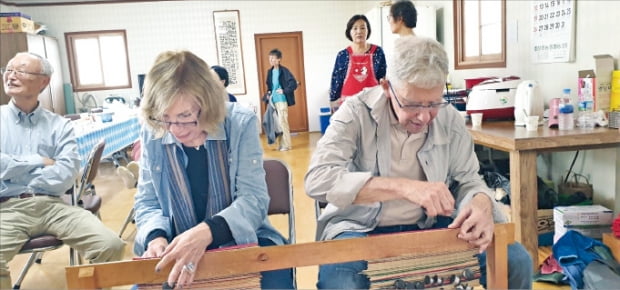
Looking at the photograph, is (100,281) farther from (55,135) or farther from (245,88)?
(245,88)

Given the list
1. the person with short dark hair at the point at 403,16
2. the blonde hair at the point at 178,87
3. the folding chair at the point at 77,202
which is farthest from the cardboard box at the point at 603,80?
the folding chair at the point at 77,202

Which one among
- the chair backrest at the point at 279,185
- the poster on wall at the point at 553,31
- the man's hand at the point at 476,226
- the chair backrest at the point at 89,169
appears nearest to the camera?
the man's hand at the point at 476,226

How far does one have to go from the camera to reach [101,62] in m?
8.30

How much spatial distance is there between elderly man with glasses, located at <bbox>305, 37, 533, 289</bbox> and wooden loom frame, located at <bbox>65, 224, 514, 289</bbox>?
0.54 ft

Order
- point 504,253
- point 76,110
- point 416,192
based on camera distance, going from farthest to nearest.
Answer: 1. point 76,110
2. point 416,192
3. point 504,253

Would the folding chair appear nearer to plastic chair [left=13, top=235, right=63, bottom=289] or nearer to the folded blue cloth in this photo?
plastic chair [left=13, top=235, right=63, bottom=289]

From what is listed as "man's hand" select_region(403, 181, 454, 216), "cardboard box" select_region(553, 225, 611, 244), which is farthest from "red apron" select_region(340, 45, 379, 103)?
"man's hand" select_region(403, 181, 454, 216)

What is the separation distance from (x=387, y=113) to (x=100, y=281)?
3.04 ft

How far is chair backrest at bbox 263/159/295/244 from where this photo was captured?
5.69ft

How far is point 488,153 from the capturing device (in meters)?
3.61

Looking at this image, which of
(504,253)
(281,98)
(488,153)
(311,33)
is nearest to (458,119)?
(504,253)

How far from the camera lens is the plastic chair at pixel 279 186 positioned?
1.74 metres

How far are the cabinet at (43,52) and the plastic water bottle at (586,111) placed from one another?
6063 mm

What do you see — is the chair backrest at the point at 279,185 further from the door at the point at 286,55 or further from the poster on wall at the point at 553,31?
the door at the point at 286,55
